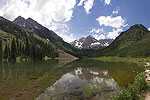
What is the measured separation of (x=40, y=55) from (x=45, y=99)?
173 meters

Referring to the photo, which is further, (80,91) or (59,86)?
(59,86)

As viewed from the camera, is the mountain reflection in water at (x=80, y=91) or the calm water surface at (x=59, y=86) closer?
the mountain reflection in water at (x=80, y=91)

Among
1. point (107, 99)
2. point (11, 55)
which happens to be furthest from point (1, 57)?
point (107, 99)

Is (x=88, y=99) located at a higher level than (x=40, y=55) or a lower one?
A: lower

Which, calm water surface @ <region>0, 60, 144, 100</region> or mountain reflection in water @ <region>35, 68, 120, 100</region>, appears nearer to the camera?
mountain reflection in water @ <region>35, 68, 120, 100</region>

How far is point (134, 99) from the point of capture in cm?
1320

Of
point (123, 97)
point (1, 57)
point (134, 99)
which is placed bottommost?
point (134, 99)

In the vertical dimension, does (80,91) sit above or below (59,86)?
below

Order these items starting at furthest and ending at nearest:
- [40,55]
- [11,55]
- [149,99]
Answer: [40,55], [11,55], [149,99]

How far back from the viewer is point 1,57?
13075 centimetres

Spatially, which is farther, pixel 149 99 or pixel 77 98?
pixel 77 98

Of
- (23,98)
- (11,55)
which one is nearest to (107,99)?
(23,98)

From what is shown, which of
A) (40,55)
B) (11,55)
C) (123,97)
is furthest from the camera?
(40,55)

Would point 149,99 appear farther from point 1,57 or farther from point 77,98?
point 1,57
